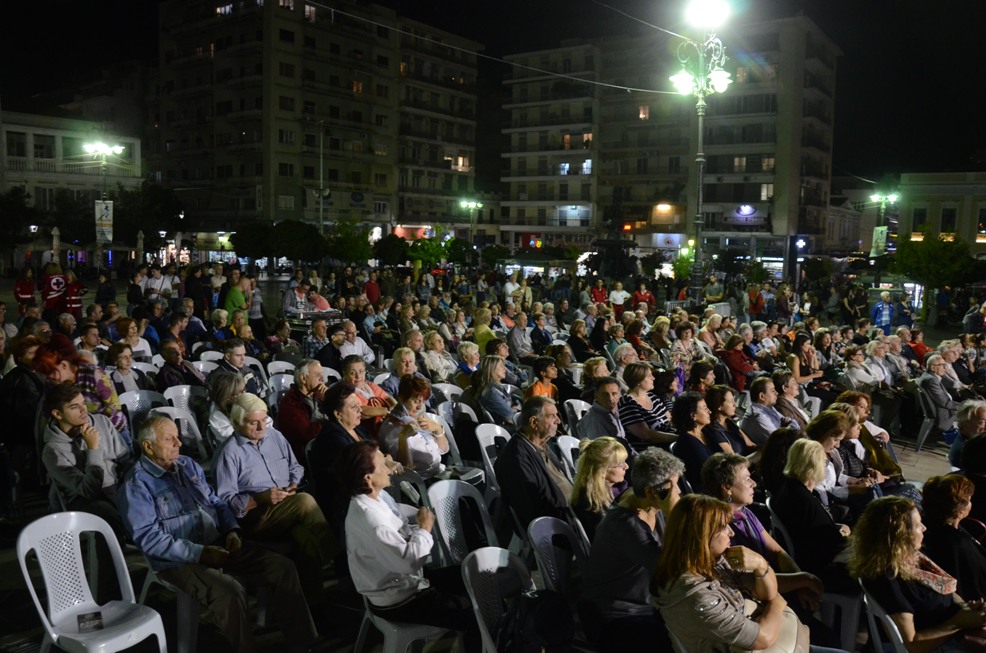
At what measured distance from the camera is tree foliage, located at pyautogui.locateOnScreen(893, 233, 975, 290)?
24.9 metres

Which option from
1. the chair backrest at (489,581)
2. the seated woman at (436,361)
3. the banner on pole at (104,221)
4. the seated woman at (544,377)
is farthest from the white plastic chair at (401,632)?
the banner on pole at (104,221)

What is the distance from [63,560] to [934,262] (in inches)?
1070

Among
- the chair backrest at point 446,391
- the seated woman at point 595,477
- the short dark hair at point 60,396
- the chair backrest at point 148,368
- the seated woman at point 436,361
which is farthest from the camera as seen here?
the seated woman at point 436,361

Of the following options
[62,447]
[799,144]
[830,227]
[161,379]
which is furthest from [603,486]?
[830,227]

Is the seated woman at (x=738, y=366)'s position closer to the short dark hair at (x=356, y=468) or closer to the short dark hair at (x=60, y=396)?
the short dark hair at (x=356, y=468)

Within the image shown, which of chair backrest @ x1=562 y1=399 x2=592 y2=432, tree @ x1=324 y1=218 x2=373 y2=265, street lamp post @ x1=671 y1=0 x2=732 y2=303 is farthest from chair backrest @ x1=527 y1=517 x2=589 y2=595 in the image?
tree @ x1=324 y1=218 x2=373 y2=265

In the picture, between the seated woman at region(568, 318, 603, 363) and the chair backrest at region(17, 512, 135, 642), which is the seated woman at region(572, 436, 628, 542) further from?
the seated woman at region(568, 318, 603, 363)

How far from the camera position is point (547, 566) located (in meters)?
3.84

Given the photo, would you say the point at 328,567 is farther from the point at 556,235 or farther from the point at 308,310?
the point at 556,235

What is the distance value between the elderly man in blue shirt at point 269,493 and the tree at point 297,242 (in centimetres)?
3722

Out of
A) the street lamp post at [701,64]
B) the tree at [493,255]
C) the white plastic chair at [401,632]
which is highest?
the street lamp post at [701,64]

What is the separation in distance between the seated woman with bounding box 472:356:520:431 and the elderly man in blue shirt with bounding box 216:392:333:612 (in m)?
2.33

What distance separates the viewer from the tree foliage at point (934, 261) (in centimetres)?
2486

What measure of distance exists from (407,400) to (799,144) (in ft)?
184
